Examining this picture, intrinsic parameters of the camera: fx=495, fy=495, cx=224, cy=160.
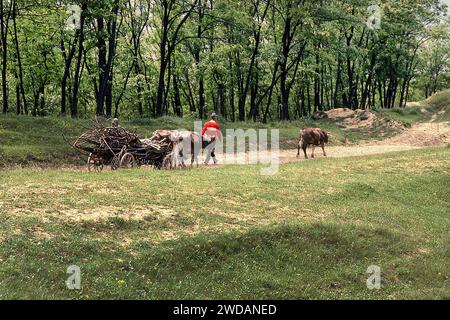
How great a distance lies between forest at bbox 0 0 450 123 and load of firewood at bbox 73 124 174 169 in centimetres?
1027

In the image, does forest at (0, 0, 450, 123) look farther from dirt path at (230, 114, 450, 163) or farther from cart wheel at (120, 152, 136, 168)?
cart wheel at (120, 152, 136, 168)

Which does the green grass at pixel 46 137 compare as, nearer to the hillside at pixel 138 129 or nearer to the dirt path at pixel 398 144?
the hillside at pixel 138 129

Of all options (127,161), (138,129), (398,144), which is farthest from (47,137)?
(398,144)

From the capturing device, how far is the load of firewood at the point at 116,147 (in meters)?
17.1

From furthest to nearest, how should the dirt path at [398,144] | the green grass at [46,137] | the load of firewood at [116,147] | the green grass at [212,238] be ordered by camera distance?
the dirt path at [398,144]
the green grass at [46,137]
the load of firewood at [116,147]
the green grass at [212,238]

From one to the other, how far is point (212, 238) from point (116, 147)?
782 centimetres

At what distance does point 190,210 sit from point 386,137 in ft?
91.5

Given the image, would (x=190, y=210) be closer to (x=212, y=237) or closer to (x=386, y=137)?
(x=212, y=237)

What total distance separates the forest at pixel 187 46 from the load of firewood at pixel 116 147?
1027 cm

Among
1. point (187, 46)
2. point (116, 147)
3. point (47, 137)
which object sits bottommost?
point (116, 147)

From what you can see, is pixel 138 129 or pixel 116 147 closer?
pixel 116 147

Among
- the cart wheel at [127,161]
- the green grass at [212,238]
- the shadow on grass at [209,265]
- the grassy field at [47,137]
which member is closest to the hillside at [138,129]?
the grassy field at [47,137]

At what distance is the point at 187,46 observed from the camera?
44406 millimetres

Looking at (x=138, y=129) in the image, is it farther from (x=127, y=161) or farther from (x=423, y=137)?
(x=423, y=137)
